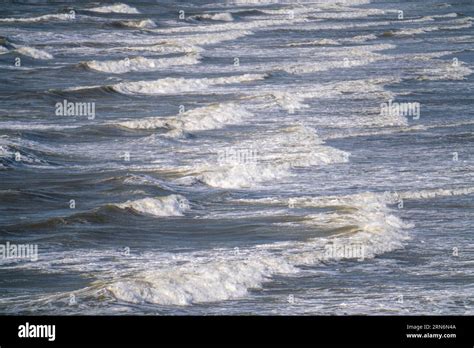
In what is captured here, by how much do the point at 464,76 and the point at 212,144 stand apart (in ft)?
51.5

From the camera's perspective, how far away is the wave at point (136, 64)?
152ft

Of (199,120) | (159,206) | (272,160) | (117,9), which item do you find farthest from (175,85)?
(117,9)

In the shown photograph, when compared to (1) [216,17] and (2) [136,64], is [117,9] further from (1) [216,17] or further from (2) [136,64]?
(2) [136,64]

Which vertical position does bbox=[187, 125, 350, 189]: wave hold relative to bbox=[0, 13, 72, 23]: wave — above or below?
below

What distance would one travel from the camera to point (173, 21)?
6894cm

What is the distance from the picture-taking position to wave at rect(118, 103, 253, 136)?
3216cm

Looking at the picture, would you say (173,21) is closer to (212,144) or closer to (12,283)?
(212,144)

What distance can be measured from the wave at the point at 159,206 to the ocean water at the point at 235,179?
57 millimetres

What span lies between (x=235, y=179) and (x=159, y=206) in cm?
310

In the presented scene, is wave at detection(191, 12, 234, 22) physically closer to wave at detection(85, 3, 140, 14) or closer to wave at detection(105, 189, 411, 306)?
wave at detection(85, 3, 140, 14)

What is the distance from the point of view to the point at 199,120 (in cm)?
3328

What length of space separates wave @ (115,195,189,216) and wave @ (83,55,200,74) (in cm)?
2357

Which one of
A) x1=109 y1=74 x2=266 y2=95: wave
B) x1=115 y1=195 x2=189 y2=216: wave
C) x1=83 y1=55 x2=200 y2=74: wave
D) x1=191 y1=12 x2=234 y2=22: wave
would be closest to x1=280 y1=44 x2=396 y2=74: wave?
x1=109 y1=74 x2=266 y2=95: wave
